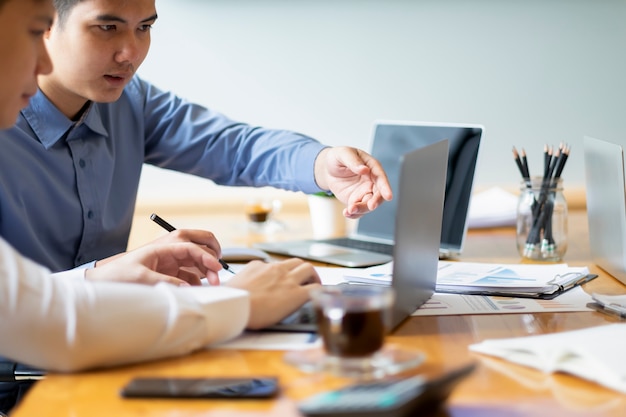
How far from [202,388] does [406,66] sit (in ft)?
7.31

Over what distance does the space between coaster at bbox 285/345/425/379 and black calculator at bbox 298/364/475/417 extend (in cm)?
10

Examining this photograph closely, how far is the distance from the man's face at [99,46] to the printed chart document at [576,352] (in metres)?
0.97

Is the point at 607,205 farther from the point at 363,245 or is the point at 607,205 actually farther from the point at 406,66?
the point at 406,66

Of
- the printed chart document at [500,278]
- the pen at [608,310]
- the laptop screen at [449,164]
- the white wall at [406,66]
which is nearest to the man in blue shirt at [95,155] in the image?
the printed chart document at [500,278]

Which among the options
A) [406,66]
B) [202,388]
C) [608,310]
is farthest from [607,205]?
[406,66]

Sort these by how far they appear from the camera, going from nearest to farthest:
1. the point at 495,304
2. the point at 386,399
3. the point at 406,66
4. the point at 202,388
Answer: the point at 386,399 → the point at 202,388 → the point at 495,304 → the point at 406,66

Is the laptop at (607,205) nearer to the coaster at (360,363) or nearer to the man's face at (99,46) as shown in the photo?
the coaster at (360,363)

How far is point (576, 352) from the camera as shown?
1099 mm

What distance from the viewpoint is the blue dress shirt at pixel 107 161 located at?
180cm

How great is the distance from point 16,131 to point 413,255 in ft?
2.91

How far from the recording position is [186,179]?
3125 mm

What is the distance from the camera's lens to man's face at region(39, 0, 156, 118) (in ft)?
5.79

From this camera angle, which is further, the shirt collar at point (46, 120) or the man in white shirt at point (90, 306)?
the shirt collar at point (46, 120)

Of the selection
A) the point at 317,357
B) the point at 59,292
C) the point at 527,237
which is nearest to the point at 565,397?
the point at 317,357
